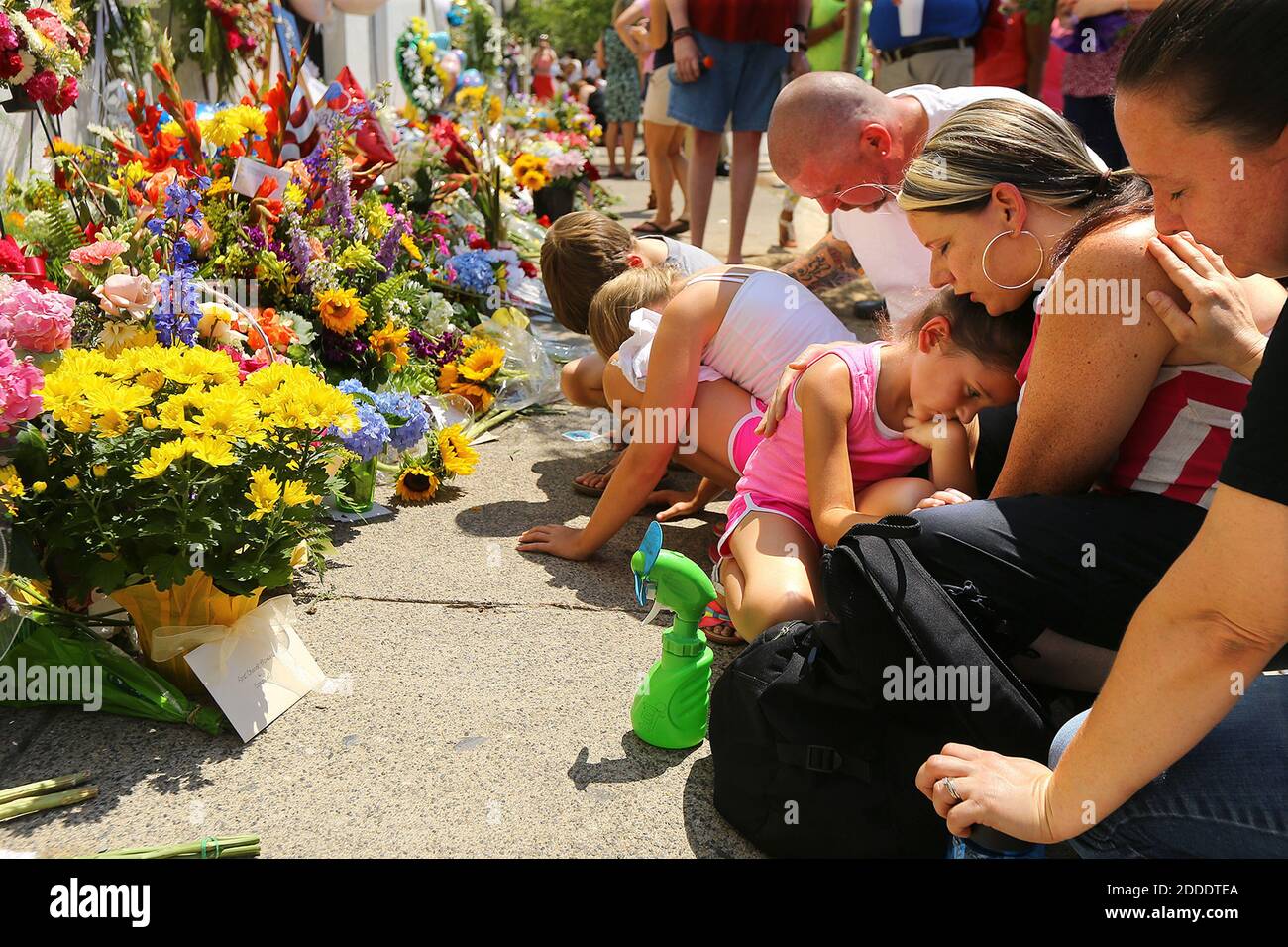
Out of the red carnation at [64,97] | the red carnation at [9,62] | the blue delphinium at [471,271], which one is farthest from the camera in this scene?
the blue delphinium at [471,271]

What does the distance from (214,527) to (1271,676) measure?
186 cm

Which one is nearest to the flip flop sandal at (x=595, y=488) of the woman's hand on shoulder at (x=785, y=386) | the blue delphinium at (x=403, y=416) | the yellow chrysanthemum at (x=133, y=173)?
the blue delphinium at (x=403, y=416)

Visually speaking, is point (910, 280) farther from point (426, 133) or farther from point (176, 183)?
point (426, 133)

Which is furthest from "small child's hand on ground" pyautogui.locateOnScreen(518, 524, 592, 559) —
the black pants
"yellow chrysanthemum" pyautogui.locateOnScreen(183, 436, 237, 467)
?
the black pants

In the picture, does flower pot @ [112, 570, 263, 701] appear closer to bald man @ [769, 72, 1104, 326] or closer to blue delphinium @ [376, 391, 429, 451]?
blue delphinium @ [376, 391, 429, 451]

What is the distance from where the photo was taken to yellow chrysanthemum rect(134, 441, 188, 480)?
212 cm

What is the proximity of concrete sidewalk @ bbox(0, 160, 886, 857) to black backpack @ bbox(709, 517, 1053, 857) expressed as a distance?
181mm

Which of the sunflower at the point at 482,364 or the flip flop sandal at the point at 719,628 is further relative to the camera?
the sunflower at the point at 482,364

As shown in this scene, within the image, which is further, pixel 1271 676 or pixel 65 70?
pixel 65 70

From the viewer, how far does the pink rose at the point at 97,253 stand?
274 cm

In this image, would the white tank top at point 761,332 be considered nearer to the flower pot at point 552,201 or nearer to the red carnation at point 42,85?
the red carnation at point 42,85

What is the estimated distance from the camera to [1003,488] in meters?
2.14

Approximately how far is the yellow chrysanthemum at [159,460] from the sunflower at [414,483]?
1442 millimetres

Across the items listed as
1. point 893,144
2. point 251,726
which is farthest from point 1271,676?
point 893,144
